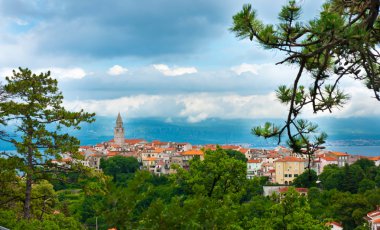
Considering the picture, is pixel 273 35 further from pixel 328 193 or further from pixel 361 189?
pixel 361 189

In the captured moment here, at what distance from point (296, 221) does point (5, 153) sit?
9195 millimetres

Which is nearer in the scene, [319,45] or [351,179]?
[319,45]

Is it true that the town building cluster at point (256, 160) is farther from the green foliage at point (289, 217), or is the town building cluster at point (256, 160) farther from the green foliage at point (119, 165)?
the green foliage at point (289, 217)

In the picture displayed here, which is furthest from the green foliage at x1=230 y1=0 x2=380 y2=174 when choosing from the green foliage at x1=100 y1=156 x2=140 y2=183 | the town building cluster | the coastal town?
the green foliage at x1=100 y1=156 x2=140 y2=183

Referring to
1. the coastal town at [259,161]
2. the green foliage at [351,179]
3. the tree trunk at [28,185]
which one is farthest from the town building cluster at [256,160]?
the tree trunk at [28,185]

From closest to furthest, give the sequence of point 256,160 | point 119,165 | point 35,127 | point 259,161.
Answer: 1. point 35,127
2. point 119,165
3. point 259,161
4. point 256,160

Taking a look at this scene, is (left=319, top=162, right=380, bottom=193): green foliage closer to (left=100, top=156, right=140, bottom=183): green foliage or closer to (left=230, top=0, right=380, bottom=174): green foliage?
(left=100, top=156, right=140, bottom=183): green foliage

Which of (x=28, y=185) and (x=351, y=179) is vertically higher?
(x=28, y=185)

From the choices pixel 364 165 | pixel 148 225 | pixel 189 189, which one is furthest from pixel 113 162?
pixel 148 225

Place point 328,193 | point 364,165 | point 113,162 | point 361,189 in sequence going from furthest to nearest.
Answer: point 113,162 < point 364,165 < point 361,189 < point 328,193

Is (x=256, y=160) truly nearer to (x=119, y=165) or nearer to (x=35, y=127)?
(x=119, y=165)

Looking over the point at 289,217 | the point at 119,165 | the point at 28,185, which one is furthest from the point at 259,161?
the point at 28,185

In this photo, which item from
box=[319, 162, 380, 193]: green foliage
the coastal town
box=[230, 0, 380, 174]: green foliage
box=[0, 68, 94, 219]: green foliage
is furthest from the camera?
the coastal town

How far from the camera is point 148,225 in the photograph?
14.2ft
